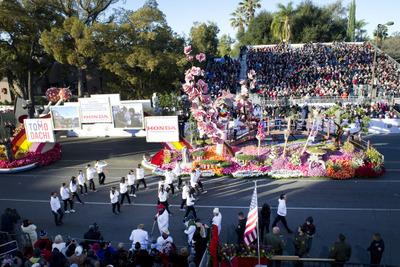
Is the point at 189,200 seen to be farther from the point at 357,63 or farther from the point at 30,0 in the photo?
the point at 357,63

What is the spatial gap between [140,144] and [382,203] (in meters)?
18.2

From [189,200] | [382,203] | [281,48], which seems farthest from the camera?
[281,48]

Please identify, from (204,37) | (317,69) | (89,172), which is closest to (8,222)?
(89,172)

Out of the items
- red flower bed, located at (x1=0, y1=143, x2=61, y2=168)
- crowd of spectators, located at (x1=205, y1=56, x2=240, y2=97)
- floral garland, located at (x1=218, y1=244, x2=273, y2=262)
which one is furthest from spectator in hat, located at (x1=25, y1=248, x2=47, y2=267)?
crowd of spectators, located at (x1=205, y1=56, x2=240, y2=97)

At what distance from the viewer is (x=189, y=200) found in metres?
11.3

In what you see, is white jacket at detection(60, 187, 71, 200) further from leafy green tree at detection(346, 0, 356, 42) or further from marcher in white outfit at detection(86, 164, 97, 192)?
leafy green tree at detection(346, 0, 356, 42)

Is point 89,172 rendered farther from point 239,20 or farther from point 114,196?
point 239,20

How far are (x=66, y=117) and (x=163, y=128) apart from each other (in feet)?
21.2

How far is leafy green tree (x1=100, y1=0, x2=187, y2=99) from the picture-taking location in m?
27.8

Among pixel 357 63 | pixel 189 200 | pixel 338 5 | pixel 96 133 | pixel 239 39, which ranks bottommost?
pixel 189 200

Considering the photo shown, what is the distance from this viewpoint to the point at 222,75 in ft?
132

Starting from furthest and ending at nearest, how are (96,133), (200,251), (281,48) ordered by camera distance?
(281,48) → (96,133) → (200,251)

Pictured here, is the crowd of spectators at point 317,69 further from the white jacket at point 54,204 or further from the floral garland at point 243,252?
the floral garland at point 243,252

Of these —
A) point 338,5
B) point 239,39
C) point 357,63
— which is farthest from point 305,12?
point 357,63
